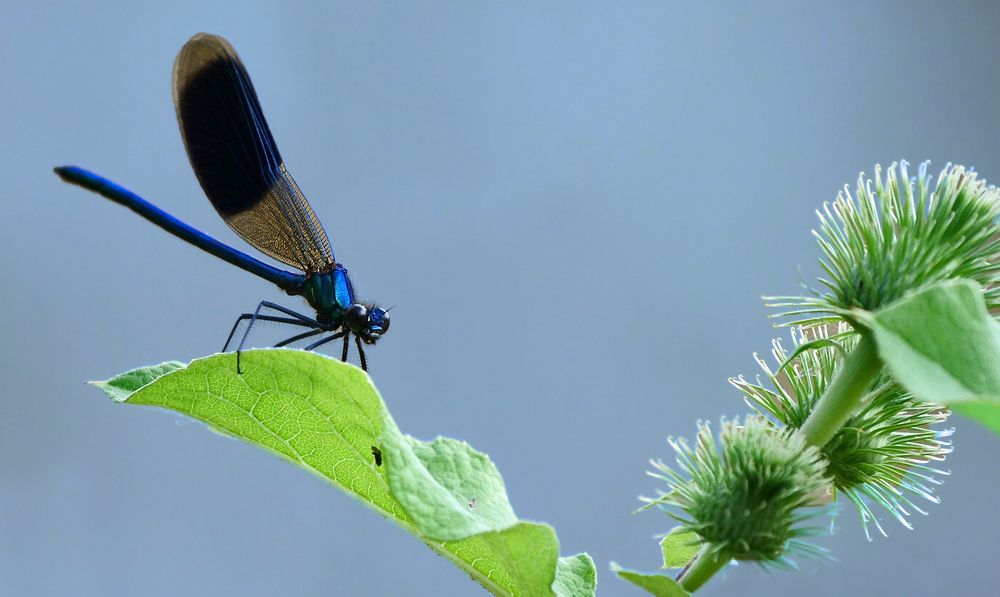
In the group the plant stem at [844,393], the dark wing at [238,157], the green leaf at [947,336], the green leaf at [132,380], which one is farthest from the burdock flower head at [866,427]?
the dark wing at [238,157]

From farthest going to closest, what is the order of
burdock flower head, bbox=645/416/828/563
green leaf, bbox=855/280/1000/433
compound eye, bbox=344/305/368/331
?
compound eye, bbox=344/305/368/331 → burdock flower head, bbox=645/416/828/563 → green leaf, bbox=855/280/1000/433

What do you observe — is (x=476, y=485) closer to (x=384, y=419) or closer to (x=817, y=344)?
(x=384, y=419)

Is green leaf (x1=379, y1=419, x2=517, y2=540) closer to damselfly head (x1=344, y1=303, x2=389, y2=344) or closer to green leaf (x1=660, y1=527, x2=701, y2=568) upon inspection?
green leaf (x1=660, y1=527, x2=701, y2=568)

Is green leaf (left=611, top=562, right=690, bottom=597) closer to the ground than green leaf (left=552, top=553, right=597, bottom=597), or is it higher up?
higher up

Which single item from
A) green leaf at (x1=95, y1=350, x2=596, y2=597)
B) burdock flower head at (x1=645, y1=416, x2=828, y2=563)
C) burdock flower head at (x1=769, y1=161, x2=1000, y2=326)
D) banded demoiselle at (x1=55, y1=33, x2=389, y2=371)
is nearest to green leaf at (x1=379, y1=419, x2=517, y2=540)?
green leaf at (x1=95, y1=350, x2=596, y2=597)

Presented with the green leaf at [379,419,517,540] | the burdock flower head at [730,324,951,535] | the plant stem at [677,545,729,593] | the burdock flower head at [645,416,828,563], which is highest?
the burdock flower head at [730,324,951,535]

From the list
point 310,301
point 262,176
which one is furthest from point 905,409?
point 262,176

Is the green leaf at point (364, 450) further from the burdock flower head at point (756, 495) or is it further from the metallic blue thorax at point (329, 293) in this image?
the metallic blue thorax at point (329, 293)

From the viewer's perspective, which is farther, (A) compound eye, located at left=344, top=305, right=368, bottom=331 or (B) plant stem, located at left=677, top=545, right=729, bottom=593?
(A) compound eye, located at left=344, top=305, right=368, bottom=331
